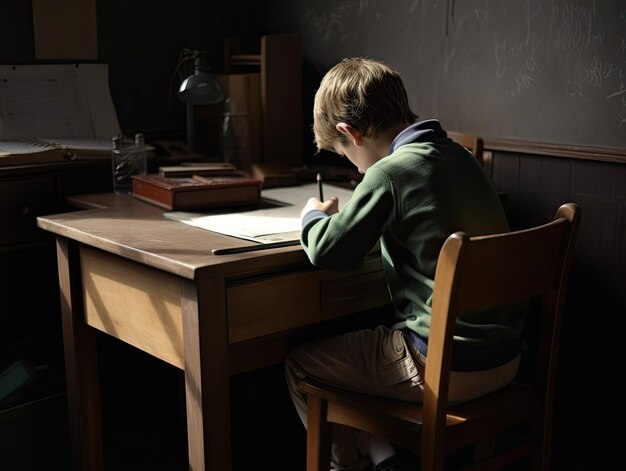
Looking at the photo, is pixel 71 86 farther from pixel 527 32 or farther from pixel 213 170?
pixel 527 32

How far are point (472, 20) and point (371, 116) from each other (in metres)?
0.92

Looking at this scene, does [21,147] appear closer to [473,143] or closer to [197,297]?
[197,297]

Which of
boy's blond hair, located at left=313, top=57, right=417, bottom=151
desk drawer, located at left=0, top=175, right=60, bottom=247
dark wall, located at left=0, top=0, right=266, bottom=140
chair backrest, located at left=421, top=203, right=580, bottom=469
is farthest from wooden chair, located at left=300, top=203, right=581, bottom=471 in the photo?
dark wall, located at left=0, top=0, right=266, bottom=140

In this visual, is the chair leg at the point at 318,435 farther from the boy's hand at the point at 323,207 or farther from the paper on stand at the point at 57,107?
the paper on stand at the point at 57,107

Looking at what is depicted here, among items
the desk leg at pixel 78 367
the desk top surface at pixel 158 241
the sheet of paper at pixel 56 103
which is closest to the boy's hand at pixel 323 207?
the desk top surface at pixel 158 241

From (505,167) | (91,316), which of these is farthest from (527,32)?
(91,316)

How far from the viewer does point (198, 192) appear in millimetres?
2236

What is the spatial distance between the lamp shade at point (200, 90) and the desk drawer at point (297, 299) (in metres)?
0.99

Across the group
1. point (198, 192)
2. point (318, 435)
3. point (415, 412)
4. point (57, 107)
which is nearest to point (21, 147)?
point (57, 107)

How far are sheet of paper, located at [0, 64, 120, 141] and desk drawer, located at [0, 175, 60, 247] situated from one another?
1.12ft

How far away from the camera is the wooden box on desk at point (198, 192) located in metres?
2.22

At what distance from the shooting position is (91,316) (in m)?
2.11

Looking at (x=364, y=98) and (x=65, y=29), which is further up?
(x=65, y=29)

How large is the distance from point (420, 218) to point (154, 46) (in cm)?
168
